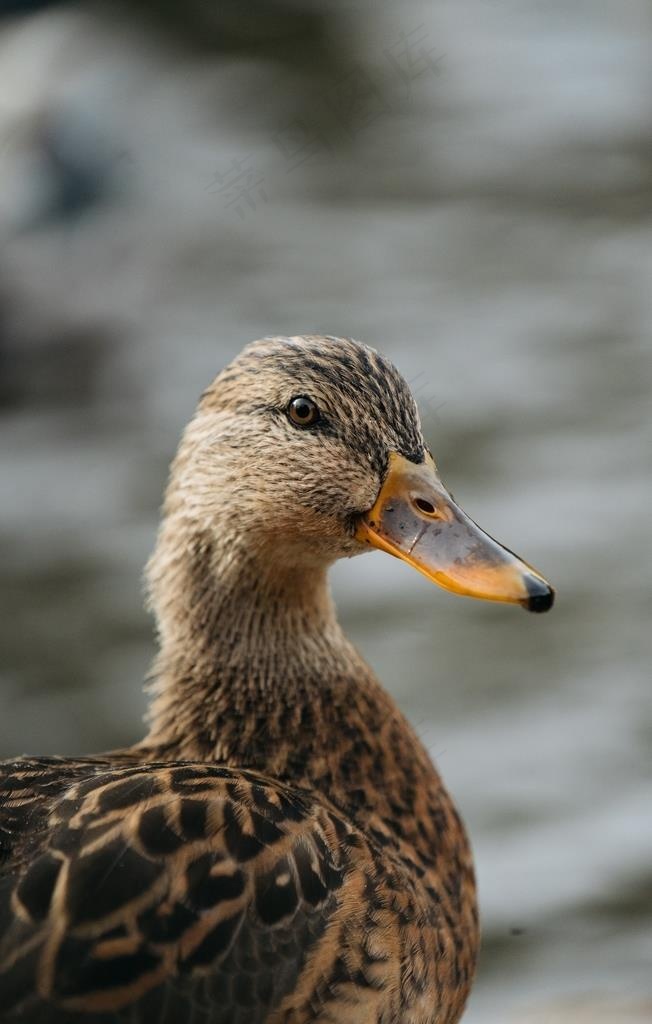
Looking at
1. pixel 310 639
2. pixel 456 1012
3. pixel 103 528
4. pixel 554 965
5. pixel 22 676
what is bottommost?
pixel 456 1012

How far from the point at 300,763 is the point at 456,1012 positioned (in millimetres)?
590

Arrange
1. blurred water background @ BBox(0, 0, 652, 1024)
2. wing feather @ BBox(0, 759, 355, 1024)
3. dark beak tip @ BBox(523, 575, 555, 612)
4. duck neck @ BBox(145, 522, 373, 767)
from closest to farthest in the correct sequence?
wing feather @ BBox(0, 759, 355, 1024), dark beak tip @ BBox(523, 575, 555, 612), duck neck @ BBox(145, 522, 373, 767), blurred water background @ BBox(0, 0, 652, 1024)

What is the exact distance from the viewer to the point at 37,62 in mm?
9312

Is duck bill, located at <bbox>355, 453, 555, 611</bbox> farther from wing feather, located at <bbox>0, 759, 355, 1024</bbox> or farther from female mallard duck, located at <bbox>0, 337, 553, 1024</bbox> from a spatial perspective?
wing feather, located at <bbox>0, 759, 355, 1024</bbox>

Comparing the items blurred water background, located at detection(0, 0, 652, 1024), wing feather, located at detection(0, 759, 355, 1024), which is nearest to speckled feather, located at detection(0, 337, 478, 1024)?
wing feather, located at detection(0, 759, 355, 1024)

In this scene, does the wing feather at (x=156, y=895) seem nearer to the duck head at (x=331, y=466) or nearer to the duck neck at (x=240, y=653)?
the duck neck at (x=240, y=653)

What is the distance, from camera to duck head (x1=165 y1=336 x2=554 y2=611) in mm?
3285

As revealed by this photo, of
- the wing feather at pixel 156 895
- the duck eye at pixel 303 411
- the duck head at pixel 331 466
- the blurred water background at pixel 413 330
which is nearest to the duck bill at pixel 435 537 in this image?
the duck head at pixel 331 466

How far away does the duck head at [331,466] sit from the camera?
329cm

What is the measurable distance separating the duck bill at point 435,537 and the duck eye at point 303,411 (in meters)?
0.17

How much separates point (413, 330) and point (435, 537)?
412 cm

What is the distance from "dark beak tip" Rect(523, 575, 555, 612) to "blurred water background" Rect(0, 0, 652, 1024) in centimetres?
156

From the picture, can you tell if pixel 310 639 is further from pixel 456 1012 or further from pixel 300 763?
pixel 456 1012

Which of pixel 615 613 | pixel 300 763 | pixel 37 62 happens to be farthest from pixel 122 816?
pixel 37 62
